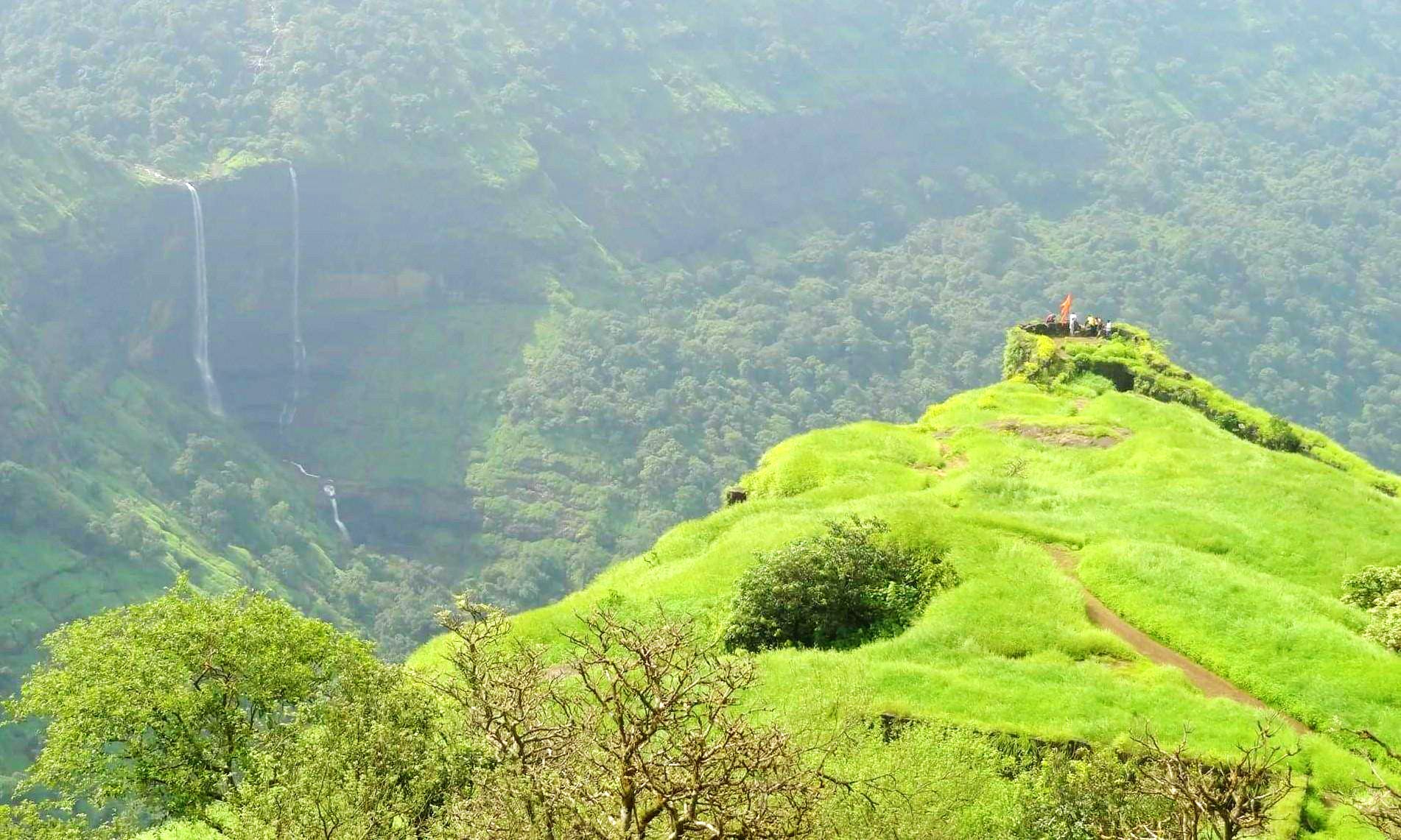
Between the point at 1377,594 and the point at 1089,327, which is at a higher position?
the point at 1089,327

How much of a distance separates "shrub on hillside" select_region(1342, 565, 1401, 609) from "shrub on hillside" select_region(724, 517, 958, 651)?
8702 mm

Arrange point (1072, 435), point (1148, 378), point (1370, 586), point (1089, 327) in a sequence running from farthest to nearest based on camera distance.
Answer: point (1089, 327)
point (1148, 378)
point (1072, 435)
point (1370, 586)

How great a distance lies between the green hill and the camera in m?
20.0

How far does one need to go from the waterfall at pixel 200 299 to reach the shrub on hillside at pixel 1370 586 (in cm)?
16327

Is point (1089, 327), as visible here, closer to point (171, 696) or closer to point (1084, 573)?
point (1084, 573)

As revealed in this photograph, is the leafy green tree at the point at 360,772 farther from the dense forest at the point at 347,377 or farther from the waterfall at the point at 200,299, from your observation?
the waterfall at the point at 200,299

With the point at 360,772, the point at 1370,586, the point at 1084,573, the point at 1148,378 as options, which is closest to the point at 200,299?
the point at 1148,378

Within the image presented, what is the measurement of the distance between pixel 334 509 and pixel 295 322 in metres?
40.2

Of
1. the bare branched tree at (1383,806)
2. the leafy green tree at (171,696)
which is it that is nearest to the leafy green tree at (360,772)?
the leafy green tree at (171,696)

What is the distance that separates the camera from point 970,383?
187875 millimetres

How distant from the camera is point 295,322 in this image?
179 meters

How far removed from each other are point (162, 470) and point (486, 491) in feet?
130

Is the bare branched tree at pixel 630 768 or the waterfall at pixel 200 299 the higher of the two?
the bare branched tree at pixel 630 768

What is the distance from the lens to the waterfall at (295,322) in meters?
169
